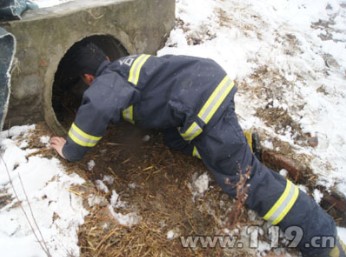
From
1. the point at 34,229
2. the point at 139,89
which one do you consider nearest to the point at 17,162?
the point at 34,229

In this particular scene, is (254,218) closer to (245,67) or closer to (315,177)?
(315,177)

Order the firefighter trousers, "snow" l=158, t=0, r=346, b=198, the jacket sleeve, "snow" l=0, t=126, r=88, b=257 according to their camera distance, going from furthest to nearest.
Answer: "snow" l=158, t=0, r=346, b=198 → the firefighter trousers → the jacket sleeve → "snow" l=0, t=126, r=88, b=257

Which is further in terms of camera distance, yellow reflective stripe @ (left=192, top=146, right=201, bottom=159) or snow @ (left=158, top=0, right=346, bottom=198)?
snow @ (left=158, top=0, right=346, bottom=198)

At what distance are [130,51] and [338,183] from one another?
2.31 m

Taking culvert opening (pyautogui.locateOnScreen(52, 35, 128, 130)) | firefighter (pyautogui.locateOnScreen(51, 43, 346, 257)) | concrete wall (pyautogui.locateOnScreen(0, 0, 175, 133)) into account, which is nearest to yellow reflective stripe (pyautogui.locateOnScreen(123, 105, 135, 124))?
firefighter (pyautogui.locateOnScreen(51, 43, 346, 257))

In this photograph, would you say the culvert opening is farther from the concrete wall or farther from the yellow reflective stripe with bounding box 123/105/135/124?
the yellow reflective stripe with bounding box 123/105/135/124

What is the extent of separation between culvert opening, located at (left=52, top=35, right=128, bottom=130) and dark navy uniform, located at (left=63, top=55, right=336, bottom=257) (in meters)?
0.98

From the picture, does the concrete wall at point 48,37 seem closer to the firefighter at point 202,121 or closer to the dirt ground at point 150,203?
the dirt ground at point 150,203

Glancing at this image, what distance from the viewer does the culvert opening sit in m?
3.74

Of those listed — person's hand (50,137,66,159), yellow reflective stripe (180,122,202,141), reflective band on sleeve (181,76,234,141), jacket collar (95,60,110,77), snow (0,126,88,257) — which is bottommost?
snow (0,126,88,257)

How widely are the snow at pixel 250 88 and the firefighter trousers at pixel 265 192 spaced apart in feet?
1.22

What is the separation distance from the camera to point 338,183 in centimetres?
323

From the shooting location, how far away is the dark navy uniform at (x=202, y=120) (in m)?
2.72

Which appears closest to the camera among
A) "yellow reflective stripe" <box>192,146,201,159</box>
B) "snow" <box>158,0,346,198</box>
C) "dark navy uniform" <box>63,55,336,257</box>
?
"dark navy uniform" <box>63,55,336,257</box>
